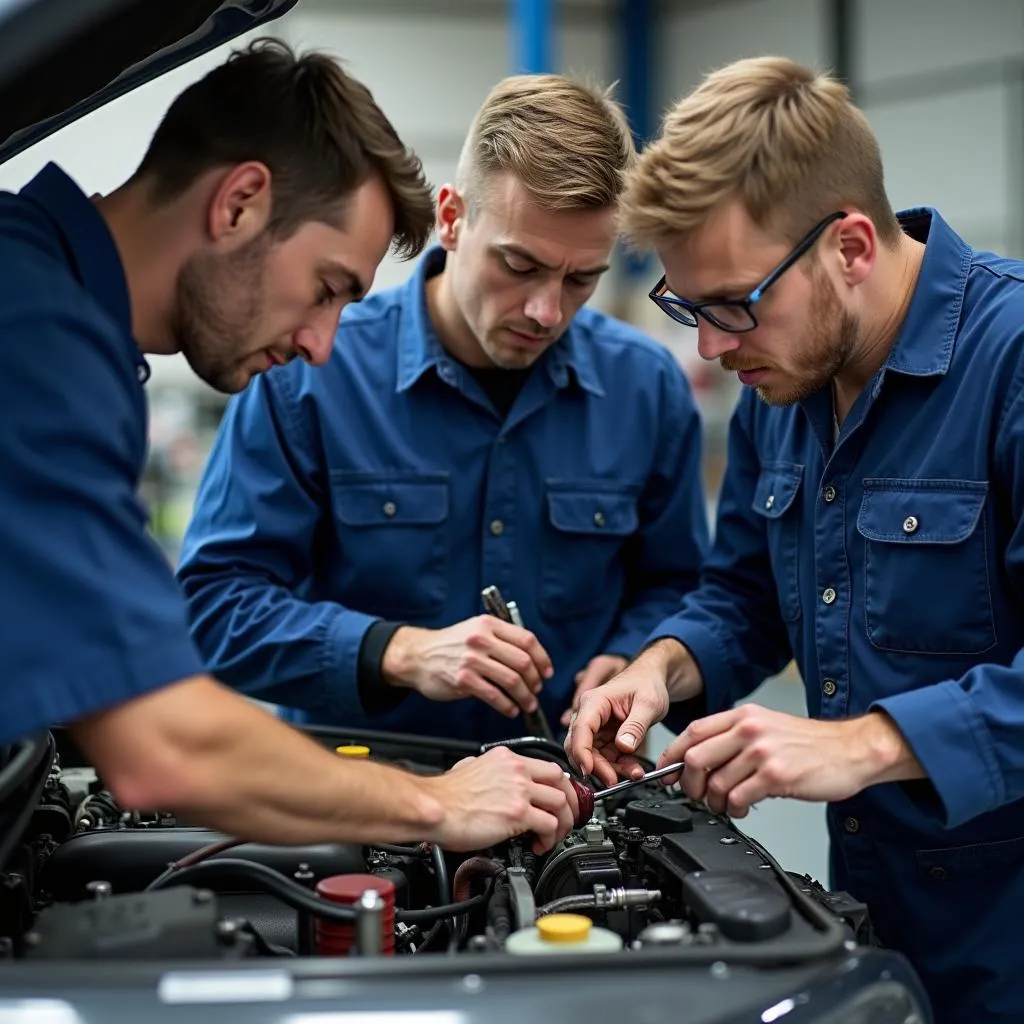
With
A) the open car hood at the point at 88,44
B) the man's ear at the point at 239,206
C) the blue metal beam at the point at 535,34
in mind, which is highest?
the blue metal beam at the point at 535,34

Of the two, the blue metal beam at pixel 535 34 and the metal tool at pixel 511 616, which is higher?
the blue metal beam at pixel 535 34

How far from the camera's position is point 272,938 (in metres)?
1.46

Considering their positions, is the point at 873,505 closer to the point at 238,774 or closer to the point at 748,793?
the point at 748,793

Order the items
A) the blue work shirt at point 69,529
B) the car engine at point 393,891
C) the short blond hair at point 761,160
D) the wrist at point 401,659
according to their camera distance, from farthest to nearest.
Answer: the wrist at point 401,659, the short blond hair at point 761,160, the car engine at point 393,891, the blue work shirt at point 69,529

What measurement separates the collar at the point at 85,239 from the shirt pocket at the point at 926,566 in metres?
0.94

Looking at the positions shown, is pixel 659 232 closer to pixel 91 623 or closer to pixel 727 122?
pixel 727 122

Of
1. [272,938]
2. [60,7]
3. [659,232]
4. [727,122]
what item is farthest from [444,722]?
[60,7]

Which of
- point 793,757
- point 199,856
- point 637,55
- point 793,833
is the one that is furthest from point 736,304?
point 637,55

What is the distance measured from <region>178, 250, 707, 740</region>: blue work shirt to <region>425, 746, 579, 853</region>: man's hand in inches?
22.6

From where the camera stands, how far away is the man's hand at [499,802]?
4.37 ft

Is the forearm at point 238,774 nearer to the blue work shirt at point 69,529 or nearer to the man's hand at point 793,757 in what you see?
the blue work shirt at point 69,529

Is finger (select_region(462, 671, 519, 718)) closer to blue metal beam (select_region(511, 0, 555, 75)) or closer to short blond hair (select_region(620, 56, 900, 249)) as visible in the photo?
short blond hair (select_region(620, 56, 900, 249))

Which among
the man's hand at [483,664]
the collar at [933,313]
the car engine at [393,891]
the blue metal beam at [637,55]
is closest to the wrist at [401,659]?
the man's hand at [483,664]

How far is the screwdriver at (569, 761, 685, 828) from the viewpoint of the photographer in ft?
4.98
